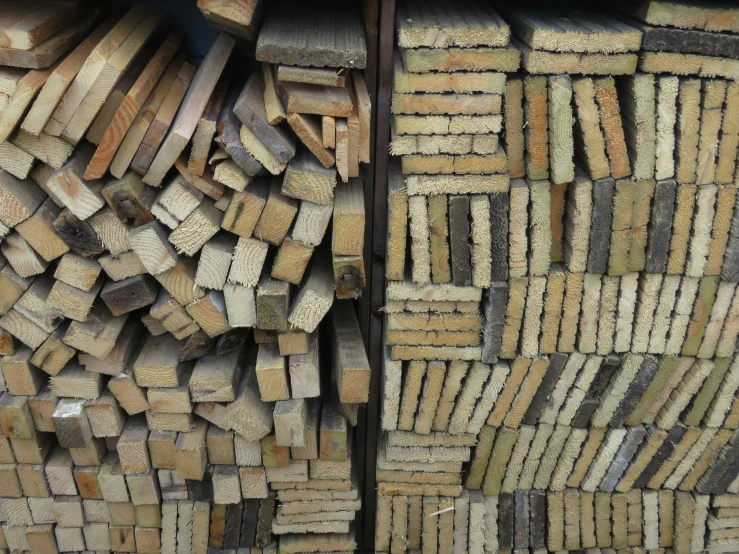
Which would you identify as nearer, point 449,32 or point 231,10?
point 231,10

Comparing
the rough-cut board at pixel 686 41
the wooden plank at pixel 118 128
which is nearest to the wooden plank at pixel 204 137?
the wooden plank at pixel 118 128

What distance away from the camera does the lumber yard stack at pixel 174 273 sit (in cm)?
246

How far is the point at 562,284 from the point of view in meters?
2.83

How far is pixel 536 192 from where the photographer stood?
Result: 2662 mm

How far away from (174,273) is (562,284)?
171cm

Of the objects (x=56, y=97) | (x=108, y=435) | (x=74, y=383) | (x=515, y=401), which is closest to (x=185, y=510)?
(x=108, y=435)

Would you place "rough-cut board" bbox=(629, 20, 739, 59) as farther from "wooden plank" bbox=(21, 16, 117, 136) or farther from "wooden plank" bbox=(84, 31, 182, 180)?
"wooden plank" bbox=(21, 16, 117, 136)

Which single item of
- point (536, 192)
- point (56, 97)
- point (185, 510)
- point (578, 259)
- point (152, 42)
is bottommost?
point (185, 510)

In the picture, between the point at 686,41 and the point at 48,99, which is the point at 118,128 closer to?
the point at 48,99

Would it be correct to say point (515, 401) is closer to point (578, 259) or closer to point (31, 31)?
point (578, 259)

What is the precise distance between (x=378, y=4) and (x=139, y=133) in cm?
113

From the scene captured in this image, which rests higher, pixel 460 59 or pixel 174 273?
pixel 460 59

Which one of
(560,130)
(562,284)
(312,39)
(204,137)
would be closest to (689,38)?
(560,130)

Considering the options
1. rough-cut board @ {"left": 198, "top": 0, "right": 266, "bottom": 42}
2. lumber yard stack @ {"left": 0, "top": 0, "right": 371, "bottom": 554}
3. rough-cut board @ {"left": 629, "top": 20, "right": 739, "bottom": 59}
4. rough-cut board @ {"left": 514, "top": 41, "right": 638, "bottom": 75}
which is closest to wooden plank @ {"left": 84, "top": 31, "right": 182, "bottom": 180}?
lumber yard stack @ {"left": 0, "top": 0, "right": 371, "bottom": 554}
